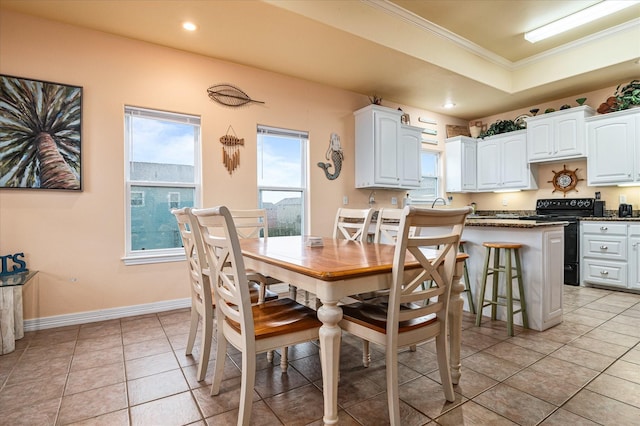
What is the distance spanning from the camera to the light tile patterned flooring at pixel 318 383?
1616 mm

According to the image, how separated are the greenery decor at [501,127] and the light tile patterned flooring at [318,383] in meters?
3.64

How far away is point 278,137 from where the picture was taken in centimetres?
415

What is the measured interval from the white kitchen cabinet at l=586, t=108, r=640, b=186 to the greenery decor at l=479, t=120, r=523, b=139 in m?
1.08

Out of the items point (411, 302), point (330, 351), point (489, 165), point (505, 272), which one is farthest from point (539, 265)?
point (489, 165)

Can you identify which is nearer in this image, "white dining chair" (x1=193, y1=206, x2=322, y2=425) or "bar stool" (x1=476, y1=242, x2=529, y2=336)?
"white dining chair" (x1=193, y1=206, x2=322, y2=425)

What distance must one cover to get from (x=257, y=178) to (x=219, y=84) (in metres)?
1.14

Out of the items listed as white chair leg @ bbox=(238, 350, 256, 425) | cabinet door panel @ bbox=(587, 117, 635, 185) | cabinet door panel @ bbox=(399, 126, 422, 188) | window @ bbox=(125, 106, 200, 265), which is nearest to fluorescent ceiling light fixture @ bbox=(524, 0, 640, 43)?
cabinet door panel @ bbox=(587, 117, 635, 185)

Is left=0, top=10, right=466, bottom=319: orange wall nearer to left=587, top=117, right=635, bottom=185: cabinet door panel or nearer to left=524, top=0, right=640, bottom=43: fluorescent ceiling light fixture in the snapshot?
left=524, top=0, right=640, bottom=43: fluorescent ceiling light fixture

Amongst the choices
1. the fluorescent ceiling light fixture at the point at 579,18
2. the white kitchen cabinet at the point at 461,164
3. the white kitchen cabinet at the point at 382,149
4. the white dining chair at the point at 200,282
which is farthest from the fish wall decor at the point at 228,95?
the white kitchen cabinet at the point at 461,164

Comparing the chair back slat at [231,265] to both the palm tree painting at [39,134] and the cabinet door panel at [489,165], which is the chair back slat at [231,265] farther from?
the cabinet door panel at [489,165]

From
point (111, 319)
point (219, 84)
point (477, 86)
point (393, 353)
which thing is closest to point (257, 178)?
point (219, 84)

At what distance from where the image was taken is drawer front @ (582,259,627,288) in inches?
156

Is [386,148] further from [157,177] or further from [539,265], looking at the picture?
[157,177]

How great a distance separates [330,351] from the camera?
1.38 metres
